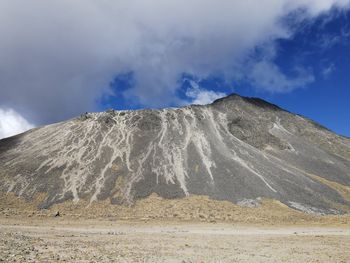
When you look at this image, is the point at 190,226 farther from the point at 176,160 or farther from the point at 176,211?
the point at 176,160

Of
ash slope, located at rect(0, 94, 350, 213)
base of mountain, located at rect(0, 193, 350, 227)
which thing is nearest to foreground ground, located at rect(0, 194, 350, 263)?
base of mountain, located at rect(0, 193, 350, 227)

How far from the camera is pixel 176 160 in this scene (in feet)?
226

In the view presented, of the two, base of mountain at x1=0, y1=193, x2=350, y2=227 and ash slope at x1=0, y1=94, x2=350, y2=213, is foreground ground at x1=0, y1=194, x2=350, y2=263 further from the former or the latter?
ash slope at x1=0, y1=94, x2=350, y2=213

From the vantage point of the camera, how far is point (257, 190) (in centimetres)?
6062

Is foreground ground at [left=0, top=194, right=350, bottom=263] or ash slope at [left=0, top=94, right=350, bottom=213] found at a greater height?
ash slope at [left=0, top=94, right=350, bottom=213]

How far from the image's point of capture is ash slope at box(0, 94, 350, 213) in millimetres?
60469

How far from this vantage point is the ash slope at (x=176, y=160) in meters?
60.5

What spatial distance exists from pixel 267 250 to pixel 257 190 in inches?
1433

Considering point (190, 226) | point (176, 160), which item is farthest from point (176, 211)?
point (176, 160)

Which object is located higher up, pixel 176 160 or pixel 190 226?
pixel 176 160

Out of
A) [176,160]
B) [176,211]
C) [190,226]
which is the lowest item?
[190,226]

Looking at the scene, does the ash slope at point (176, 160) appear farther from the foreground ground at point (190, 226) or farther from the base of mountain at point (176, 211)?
the foreground ground at point (190, 226)

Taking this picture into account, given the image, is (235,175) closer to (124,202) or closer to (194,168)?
(194,168)

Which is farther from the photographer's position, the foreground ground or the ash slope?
the ash slope
